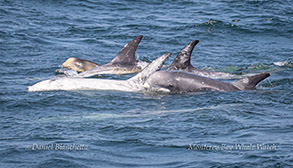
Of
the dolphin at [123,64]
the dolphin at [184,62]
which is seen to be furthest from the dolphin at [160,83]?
the dolphin at [123,64]

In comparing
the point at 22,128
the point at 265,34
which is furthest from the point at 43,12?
the point at 22,128

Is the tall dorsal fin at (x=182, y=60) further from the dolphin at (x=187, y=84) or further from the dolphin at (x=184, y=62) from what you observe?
the dolphin at (x=187, y=84)

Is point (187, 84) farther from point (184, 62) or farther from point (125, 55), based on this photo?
point (125, 55)

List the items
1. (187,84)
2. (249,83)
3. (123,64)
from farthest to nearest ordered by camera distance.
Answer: (123,64)
(187,84)
(249,83)

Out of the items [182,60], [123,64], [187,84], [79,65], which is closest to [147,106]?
[187,84]

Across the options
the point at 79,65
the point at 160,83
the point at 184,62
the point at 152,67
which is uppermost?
the point at 152,67

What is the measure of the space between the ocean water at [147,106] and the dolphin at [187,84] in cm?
26

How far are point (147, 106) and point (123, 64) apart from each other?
15.3 ft

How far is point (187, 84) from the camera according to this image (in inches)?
405

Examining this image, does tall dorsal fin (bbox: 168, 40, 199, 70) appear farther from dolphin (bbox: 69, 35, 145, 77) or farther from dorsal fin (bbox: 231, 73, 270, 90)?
dorsal fin (bbox: 231, 73, 270, 90)

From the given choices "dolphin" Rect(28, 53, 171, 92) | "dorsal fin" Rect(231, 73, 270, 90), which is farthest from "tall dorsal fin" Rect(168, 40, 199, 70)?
"dorsal fin" Rect(231, 73, 270, 90)

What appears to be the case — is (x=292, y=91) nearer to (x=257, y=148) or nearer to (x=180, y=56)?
(x=180, y=56)

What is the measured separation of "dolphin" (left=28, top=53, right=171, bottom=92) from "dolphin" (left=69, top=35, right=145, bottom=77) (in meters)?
2.39

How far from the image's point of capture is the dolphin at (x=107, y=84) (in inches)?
416
